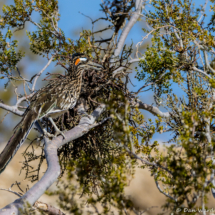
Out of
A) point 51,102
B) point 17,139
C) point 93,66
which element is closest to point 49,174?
point 17,139

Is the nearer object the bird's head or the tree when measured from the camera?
the tree

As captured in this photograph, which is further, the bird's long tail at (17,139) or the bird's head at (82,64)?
the bird's head at (82,64)

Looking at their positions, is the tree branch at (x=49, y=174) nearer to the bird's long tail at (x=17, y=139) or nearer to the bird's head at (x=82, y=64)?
the bird's long tail at (x=17, y=139)

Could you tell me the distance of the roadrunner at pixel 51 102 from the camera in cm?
346

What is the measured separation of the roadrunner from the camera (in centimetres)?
346

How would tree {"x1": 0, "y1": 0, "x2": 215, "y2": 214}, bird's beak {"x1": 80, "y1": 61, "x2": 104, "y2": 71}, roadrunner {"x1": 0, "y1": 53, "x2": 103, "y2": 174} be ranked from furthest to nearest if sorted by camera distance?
bird's beak {"x1": 80, "y1": 61, "x2": 104, "y2": 71} < roadrunner {"x1": 0, "y1": 53, "x2": 103, "y2": 174} < tree {"x1": 0, "y1": 0, "x2": 215, "y2": 214}

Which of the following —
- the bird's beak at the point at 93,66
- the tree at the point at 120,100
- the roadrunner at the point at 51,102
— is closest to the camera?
the tree at the point at 120,100

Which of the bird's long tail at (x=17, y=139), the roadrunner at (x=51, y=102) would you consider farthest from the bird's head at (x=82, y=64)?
the bird's long tail at (x=17, y=139)

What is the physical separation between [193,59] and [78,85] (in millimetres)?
2119

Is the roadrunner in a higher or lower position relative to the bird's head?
lower

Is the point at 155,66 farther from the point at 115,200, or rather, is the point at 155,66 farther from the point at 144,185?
the point at 144,185

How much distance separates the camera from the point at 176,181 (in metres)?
2.30

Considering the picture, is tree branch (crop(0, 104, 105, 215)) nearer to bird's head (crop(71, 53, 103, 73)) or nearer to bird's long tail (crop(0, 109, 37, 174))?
bird's long tail (crop(0, 109, 37, 174))

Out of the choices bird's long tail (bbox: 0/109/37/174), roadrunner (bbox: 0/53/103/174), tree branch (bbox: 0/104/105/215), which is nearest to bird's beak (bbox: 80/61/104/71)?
roadrunner (bbox: 0/53/103/174)
